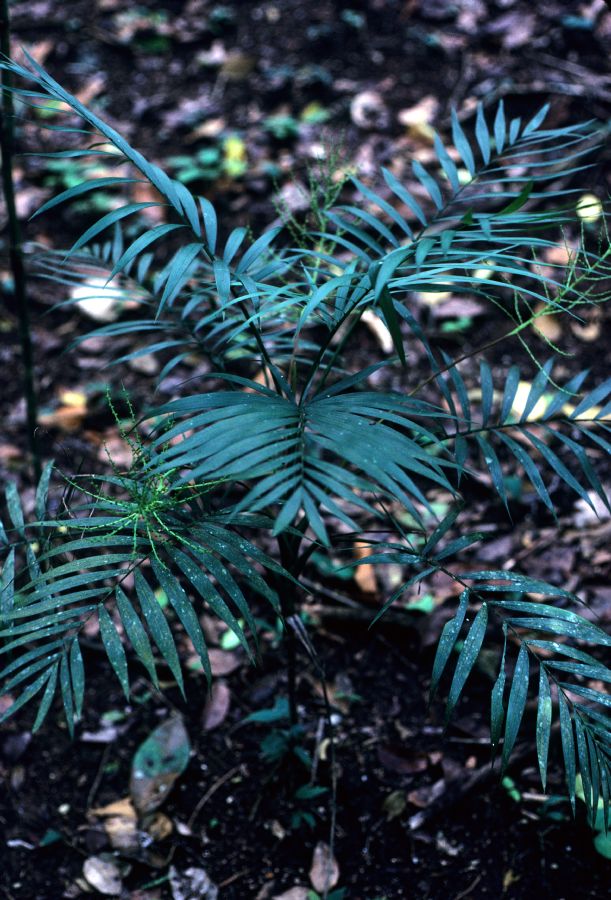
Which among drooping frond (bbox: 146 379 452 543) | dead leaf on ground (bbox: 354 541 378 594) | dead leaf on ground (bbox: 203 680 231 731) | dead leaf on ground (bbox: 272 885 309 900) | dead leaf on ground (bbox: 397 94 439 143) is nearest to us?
drooping frond (bbox: 146 379 452 543)

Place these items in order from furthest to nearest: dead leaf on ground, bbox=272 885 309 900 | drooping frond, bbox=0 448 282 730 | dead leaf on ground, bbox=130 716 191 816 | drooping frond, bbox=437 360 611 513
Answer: dead leaf on ground, bbox=130 716 191 816 → dead leaf on ground, bbox=272 885 309 900 → drooping frond, bbox=437 360 611 513 → drooping frond, bbox=0 448 282 730

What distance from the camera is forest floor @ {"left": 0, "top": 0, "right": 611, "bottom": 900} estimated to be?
51.0 inches

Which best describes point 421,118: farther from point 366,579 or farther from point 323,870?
point 323,870

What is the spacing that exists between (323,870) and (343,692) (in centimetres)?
34

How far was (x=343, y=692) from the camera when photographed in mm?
1541

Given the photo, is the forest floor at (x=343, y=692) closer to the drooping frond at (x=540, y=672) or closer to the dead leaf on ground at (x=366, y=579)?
the dead leaf on ground at (x=366, y=579)

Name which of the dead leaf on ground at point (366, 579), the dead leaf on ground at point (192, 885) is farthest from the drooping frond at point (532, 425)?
the dead leaf on ground at point (192, 885)

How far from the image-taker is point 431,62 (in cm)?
295

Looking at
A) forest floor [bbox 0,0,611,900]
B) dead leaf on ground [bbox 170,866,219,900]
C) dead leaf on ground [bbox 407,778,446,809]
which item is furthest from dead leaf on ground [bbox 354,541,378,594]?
dead leaf on ground [bbox 170,866,219,900]

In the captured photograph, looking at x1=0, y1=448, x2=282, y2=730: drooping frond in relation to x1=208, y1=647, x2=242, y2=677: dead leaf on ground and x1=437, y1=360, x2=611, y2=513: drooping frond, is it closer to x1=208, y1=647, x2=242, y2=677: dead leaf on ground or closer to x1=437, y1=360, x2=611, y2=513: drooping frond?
x1=437, y1=360, x2=611, y2=513: drooping frond

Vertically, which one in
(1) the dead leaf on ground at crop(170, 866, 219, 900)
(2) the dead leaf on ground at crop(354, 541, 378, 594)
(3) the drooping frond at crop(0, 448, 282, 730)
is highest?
(3) the drooping frond at crop(0, 448, 282, 730)

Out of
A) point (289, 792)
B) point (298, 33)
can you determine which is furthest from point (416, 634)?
point (298, 33)

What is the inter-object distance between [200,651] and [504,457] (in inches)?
49.7

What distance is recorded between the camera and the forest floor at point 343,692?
1.29m
